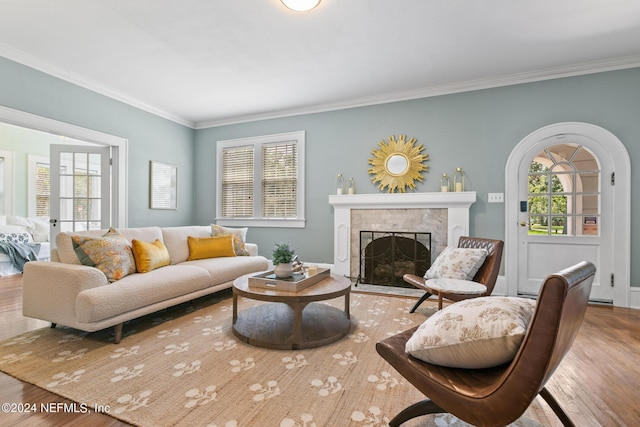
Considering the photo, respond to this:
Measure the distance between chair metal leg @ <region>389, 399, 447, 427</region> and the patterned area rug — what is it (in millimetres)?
117

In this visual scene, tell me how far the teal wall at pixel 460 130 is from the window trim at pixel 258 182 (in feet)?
0.30

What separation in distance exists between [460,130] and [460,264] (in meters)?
1.92

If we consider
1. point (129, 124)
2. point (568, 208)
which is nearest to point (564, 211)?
point (568, 208)

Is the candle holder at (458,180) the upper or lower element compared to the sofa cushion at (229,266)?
upper

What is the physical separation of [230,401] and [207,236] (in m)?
2.77

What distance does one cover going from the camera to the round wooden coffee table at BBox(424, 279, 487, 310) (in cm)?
262

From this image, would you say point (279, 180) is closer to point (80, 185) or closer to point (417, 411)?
point (80, 185)

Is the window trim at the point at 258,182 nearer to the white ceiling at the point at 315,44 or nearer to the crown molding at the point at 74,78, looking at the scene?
the white ceiling at the point at 315,44

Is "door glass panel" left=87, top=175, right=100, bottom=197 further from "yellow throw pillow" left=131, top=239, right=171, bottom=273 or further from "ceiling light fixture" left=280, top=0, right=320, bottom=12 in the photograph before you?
"ceiling light fixture" left=280, top=0, right=320, bottom=12

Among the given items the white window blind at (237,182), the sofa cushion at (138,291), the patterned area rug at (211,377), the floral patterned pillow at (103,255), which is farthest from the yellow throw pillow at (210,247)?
the white window blind at (237,182)

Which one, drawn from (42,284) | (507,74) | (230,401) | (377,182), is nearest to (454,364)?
(230,401)

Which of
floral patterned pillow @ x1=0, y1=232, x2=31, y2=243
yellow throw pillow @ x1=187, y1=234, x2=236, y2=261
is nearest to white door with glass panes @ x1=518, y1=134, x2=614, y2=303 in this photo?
yellow throw pillow @ x1=187, y1=234, x2=236, y2=261

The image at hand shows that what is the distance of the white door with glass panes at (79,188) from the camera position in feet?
13.2

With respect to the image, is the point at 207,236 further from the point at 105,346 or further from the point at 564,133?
the point at 564,133
